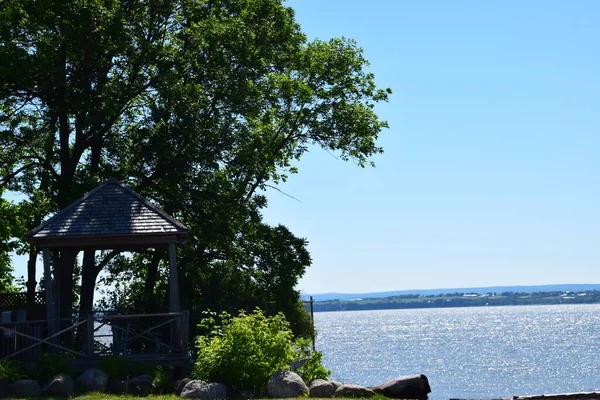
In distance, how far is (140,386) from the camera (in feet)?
75.9

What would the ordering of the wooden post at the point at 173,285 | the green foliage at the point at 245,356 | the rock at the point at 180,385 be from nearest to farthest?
the green foliage at the point at 245,356, the rock at the point at 180,385, the wooden post at the point at 173,285

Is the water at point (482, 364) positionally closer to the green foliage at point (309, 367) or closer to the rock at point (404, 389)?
the green foliage at point (309, 367)

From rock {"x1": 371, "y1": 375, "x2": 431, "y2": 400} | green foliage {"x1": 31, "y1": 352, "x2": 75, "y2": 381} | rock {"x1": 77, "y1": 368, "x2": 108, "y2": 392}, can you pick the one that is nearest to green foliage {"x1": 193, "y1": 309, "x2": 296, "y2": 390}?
rock {"x1": 77, "y1": 368, "x2": 108, "y2": 392}

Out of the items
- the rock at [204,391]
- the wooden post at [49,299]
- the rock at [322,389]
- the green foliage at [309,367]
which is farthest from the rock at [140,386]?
the wooden post at [49,299]

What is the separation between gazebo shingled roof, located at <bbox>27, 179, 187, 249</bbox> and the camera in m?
26.2

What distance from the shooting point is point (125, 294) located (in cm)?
3622

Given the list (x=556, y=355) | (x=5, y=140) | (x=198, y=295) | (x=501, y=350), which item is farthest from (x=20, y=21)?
(x=501, y=350)

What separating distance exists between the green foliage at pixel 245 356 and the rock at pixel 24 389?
3.71m

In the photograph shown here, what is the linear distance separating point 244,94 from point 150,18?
168 inches

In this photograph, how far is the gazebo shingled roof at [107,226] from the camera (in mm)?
26203

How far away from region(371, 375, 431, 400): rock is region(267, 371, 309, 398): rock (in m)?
2.13

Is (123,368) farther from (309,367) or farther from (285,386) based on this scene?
(309,367)

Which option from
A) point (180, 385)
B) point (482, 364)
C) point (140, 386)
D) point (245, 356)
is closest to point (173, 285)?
point (180, 385)

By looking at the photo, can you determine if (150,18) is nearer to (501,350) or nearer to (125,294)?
(125,294)
